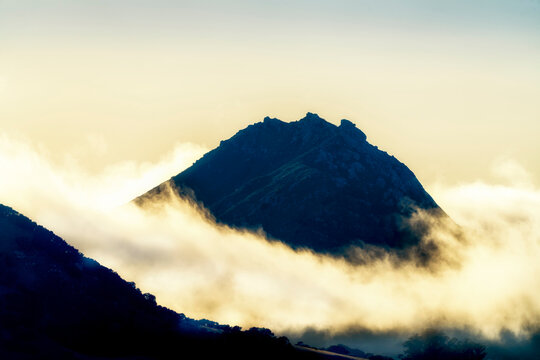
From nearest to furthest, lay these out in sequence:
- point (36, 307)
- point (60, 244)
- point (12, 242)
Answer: point (36, 307) → point (12, 242) → point (60, 244)

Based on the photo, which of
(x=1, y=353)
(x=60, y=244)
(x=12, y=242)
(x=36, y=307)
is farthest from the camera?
(x=60, y=244)

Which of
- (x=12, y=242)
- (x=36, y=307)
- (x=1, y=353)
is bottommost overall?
(x=1, y=353)

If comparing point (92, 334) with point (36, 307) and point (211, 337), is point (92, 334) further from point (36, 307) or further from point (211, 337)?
point (211, 337)

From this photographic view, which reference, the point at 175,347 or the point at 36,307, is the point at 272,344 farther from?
the point at 36,307

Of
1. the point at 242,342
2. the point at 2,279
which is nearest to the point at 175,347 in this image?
the point at 242,342

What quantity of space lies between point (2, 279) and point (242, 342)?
5576cm

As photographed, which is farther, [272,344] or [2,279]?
[272,344]

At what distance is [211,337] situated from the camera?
153500 millimetres

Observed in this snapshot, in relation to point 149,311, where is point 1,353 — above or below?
below

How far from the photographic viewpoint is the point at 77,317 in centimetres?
13912

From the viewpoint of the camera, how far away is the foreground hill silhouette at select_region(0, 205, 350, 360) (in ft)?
418

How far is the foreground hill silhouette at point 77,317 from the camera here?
127 metres

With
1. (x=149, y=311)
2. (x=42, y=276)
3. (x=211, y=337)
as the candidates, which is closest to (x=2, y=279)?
(x=42, y=276)

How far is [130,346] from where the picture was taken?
136m
